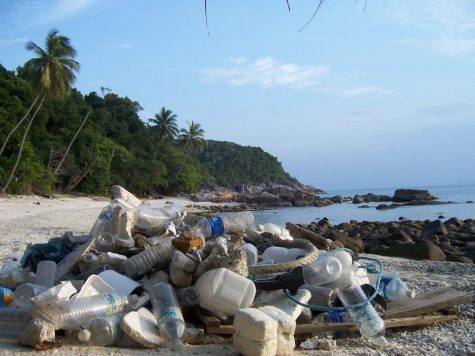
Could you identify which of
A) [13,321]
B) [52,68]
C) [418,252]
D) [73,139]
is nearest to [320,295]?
[13,321]

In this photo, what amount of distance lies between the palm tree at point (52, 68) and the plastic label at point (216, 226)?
26.8 m

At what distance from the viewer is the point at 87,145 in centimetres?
4159

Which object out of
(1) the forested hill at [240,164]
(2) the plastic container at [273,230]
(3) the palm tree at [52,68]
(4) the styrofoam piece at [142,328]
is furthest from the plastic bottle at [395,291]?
(1) the forested hill at [240,164]

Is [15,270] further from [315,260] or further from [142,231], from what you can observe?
[315,260]

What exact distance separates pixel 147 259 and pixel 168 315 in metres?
0.90

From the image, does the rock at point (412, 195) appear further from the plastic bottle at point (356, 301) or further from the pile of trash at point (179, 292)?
the plastic bottle at point (356, 301)

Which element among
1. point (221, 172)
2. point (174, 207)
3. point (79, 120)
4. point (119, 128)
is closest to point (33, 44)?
point (79, 120)

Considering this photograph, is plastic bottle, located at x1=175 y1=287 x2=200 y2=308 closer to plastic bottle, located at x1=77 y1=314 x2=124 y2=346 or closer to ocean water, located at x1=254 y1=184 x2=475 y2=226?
plastic bottle, located at x1=77 y1=314 x2=124 y2=346

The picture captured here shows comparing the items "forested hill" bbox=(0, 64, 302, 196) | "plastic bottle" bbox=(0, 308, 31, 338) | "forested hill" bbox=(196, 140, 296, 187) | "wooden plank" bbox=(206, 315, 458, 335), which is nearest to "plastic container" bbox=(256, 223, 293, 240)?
"wooden plank" bbox=(206, 315, 458, 335)

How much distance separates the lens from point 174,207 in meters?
6.47

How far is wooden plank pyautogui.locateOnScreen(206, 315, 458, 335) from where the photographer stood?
11.5ft

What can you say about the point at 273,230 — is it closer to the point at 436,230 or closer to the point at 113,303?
the point at 113,303

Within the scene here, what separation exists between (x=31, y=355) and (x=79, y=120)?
4260 cm

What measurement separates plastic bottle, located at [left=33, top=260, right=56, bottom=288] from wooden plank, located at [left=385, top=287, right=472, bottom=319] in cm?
284
